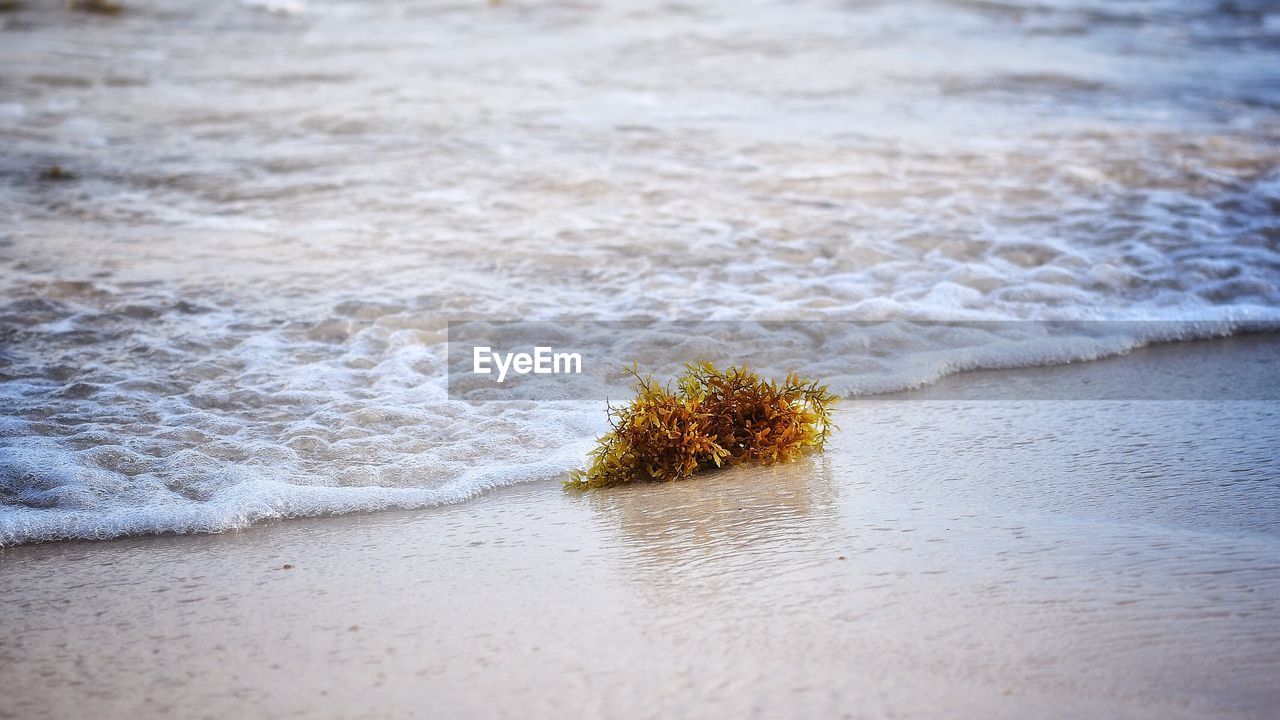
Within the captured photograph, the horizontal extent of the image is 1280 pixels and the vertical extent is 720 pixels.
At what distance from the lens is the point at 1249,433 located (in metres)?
3.92

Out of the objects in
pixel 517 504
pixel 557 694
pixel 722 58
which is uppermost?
pixel 722 58

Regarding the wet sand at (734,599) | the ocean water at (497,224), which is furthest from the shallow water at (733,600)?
the ocean water at (497,224)

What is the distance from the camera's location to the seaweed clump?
3697 mm

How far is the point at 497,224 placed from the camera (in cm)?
741

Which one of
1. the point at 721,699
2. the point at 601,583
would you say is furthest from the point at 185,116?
the point at 721,699

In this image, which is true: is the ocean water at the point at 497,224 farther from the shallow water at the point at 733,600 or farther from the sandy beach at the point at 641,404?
the shallow water at the point at 733,600

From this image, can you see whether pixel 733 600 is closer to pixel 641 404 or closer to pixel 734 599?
pixel 734 599

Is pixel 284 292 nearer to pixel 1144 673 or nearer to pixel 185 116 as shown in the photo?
pixel 1144 673

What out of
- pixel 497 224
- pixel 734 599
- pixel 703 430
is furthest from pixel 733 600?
pixel 497 224

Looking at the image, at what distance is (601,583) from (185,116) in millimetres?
9406

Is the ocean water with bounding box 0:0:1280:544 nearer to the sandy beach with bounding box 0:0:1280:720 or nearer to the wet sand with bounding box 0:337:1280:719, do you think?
the sandy beach with bounding box 0:0:1280:720

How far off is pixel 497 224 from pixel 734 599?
5041 mm

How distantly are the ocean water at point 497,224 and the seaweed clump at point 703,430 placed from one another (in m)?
0.31

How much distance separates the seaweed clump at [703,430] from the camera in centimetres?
370
